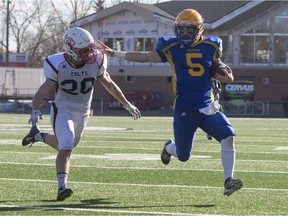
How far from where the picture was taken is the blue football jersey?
27.6 ft

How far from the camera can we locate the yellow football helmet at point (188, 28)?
8.42 m

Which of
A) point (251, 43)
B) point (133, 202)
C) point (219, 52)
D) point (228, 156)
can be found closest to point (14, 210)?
point (133, 202)

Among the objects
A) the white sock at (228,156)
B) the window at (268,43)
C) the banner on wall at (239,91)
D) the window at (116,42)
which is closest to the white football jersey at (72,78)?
the white sock at (228,156)

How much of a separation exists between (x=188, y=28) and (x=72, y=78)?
4.07 ft

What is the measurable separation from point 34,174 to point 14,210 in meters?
2.98

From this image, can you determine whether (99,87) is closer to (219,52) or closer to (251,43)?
(251,43)

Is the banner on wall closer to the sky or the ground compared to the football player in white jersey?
closer to the ground

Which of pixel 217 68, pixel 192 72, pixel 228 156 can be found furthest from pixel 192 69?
pixel 228 156

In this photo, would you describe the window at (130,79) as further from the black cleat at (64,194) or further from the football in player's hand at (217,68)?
the black cleat at (64,194)

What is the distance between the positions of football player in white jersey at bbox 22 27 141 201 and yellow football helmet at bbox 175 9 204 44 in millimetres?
821

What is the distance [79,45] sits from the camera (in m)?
8.16

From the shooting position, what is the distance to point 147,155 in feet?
44.1

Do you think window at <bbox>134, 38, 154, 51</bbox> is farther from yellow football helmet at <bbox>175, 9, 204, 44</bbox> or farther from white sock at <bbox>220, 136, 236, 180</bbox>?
white sock at <bbox>220, 136, 236, 180</bbox>

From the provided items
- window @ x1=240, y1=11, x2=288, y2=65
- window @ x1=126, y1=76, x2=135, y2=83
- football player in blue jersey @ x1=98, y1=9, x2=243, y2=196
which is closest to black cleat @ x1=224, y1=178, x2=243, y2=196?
football player in blue jersey @ x1=98, y1=9, x2=243, y2=196
